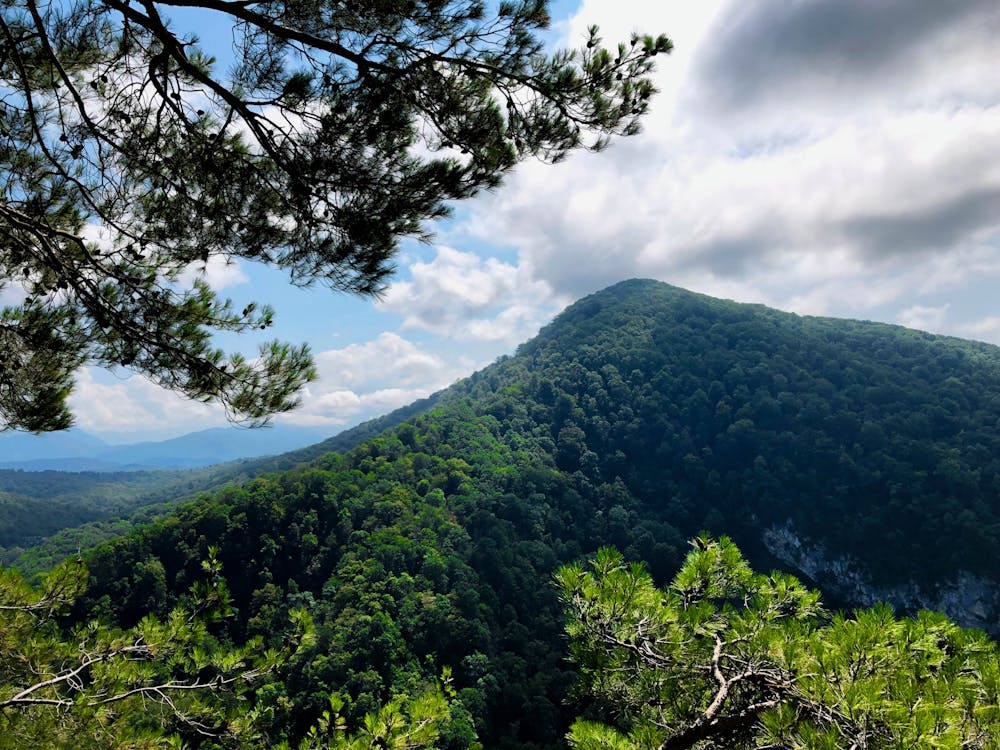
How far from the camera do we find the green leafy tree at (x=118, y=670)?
9.73ft

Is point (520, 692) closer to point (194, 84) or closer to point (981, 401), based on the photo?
point (194, 84)

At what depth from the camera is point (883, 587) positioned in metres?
45.5

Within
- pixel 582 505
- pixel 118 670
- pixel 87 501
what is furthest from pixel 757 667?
pixel 87 501

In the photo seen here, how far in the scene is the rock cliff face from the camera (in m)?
40.2

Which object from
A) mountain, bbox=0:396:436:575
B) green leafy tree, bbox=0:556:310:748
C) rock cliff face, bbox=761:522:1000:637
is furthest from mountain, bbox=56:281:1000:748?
green leafy tree, bbox=0:556:310:748

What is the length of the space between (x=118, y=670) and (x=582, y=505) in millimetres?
53433

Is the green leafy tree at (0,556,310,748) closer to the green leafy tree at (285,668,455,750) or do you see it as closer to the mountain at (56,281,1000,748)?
the green leafy tree at (285,668,455,750)

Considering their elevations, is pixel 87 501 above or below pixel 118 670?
below

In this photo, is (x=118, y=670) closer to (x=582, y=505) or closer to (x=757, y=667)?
(x=757, y=667)

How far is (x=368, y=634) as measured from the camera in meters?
28.9

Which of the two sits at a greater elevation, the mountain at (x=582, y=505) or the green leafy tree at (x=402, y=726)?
the green leafy tree at (x=402, y=726)

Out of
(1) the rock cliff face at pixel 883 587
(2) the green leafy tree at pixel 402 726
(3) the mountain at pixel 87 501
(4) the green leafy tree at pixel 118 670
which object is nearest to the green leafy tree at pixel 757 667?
(2) the green leafy tree at pixel 402 726

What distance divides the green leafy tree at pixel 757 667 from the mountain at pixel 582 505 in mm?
18323

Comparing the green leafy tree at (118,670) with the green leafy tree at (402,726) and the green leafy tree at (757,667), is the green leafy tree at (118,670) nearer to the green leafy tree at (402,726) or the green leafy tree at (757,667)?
the green leafy tree at (402,726)
